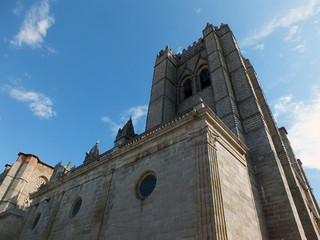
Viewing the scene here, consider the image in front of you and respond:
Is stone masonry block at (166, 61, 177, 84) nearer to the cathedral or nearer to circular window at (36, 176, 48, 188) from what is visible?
the cathedral

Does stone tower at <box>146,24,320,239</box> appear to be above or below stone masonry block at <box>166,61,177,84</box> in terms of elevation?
below

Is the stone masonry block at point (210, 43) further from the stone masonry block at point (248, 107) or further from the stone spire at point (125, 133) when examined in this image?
the stone spire at point (125, 133)

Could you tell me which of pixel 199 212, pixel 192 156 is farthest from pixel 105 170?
pixel 199 212

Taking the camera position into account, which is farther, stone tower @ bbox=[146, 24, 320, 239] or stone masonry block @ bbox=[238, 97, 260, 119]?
stone masonry block @ bbox=[238, 97, 260, 119]

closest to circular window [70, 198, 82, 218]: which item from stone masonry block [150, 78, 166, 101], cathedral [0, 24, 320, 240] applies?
cathedral [0, 24, 320, 240]

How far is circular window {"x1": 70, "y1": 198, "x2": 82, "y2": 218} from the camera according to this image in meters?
11.2

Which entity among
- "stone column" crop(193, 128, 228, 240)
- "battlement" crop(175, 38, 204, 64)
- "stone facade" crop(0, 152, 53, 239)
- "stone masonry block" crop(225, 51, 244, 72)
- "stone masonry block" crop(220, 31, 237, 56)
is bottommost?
"stone column" crop(193, 128, 228, 240)

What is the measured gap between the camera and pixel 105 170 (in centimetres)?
1116

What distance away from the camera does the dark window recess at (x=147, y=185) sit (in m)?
8.38

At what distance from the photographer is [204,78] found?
1878 centimetres

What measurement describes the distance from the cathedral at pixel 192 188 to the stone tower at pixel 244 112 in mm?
51

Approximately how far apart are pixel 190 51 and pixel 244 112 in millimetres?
12062

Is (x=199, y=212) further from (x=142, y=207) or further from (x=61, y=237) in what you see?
(x=61, y=237)

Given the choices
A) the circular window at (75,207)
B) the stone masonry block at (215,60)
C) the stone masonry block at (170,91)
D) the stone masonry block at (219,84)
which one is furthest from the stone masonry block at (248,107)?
the circular window at (75,207)
